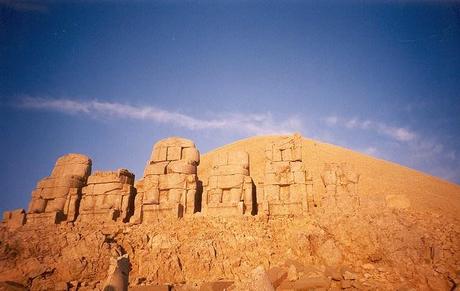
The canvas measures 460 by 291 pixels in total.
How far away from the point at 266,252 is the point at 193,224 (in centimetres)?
327

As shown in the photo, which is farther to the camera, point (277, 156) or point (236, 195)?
point (277, 156)

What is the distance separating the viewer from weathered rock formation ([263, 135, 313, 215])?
15.1m

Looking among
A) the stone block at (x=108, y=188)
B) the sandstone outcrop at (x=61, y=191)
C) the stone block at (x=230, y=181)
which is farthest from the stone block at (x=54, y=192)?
the stone block at (x=230, y=181)

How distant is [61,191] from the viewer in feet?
56.9

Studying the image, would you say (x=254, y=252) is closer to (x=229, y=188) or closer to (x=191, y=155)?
(x=229, y=188)

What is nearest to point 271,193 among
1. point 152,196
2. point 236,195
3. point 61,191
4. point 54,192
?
point 236,195

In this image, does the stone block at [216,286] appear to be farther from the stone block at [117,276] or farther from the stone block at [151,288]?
the stone block at [117,276]

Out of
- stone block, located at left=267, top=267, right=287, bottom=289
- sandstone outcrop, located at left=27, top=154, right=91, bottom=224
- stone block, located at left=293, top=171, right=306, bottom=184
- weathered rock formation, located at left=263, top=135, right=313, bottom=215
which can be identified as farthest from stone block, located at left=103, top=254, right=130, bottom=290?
sandstone outcrop, located at left=27, top=154, right=91, bottom=224

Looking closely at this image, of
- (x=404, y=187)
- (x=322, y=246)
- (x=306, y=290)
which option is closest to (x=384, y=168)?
(x=404, y=187)

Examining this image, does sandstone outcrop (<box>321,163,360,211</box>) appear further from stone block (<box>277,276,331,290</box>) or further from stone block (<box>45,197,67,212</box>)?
stone block (<box>45,197,67,212</box>)

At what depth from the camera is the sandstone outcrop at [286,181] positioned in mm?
15094

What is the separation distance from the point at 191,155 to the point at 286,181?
183 inches

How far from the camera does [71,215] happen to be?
55.0ft

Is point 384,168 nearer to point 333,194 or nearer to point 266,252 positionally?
point 333,194
